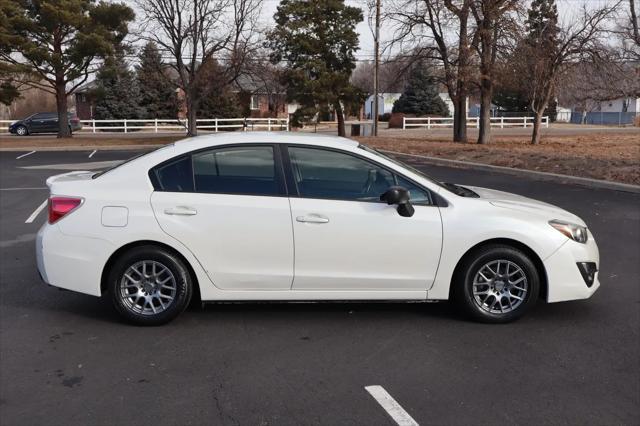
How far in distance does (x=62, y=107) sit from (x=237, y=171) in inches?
1309

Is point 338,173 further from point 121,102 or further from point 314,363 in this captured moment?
point 121,102

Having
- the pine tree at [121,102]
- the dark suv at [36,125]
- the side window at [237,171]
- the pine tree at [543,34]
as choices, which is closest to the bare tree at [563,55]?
the pine tree at [543,34]

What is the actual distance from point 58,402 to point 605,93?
2048 centimetres

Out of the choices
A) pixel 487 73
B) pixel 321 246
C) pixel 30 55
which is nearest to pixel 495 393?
pixel 321 246

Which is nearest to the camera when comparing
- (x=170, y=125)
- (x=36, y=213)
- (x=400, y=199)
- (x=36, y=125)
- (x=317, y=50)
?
(x=400, y=199)

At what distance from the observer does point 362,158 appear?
5258mm

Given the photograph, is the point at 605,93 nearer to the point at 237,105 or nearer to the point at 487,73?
the point at 487,73

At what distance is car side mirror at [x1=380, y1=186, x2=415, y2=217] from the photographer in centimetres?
493

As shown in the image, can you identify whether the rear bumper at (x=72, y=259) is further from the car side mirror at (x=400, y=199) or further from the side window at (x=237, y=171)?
the car side mirror at (x=400, y=199)

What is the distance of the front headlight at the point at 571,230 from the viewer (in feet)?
17.1

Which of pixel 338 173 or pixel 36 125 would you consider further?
pixel 36 125

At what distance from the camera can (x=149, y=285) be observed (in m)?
5.10

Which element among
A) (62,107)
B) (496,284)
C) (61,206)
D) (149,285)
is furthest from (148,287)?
(62,107)

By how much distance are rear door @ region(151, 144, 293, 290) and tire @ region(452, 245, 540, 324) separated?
145cm
